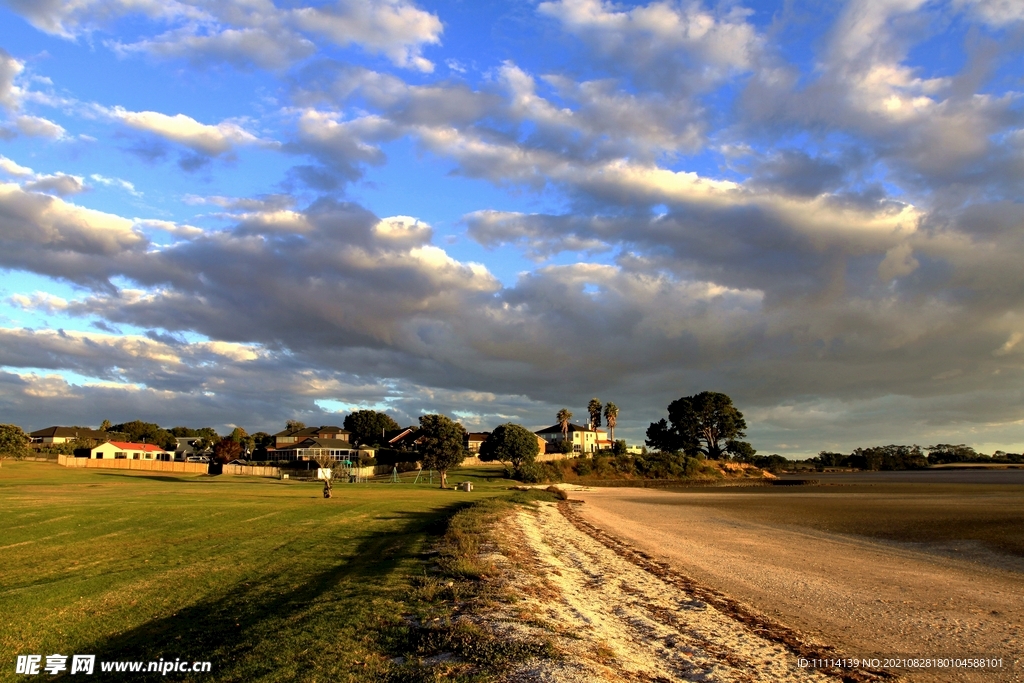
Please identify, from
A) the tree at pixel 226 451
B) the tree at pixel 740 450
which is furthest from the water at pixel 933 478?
the tree at pixel 226 451

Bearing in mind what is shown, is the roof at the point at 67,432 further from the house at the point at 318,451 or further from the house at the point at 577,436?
the house at the point at 577,436

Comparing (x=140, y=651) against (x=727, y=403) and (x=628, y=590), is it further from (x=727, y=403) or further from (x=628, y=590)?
(x=727, y=403)

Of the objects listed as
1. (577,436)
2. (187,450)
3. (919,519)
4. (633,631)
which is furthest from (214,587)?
(577,436)

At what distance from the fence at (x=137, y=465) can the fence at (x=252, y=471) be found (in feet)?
21.2

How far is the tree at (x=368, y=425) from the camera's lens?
18212 cm

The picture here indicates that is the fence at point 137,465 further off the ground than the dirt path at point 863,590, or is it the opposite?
the dirt path at point 863,590

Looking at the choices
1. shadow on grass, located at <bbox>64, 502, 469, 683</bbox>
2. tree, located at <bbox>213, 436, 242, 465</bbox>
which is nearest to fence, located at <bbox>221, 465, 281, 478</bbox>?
tree, located at <bbox>213, 436, 242, 465</bbox>

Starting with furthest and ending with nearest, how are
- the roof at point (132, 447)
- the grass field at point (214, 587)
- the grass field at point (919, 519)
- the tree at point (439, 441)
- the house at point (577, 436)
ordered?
1. the house at point (577, 436)
2. the roof at point (132, 447)
3. the tree at point (439, 441)
4. the grass field at point (919, 519)
5. the grass field at point (214, 587)

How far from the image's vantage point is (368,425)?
186m

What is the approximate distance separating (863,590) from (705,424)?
147873 mm

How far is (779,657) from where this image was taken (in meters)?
13.1

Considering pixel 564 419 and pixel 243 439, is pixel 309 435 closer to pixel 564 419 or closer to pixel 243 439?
pixel 243 439

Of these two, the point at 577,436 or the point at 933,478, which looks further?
the point at 577,436

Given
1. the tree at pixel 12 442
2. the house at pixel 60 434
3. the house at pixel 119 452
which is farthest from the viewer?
the house at pixel 60 434
